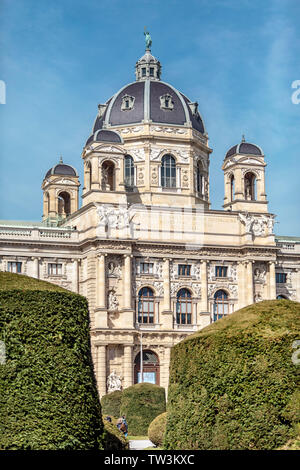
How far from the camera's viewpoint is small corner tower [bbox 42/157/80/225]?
298ft

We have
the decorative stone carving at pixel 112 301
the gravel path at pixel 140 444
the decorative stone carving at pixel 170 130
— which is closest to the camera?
the gravel path at pixel 140 444

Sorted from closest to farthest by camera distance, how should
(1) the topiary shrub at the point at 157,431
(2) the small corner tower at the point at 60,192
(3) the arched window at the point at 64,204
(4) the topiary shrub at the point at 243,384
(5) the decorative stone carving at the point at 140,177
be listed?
(4) the topiary shrub at the point at 243,384
(1) the topiary shrub at the point at 157,431
(5) the decorative stone carving at the point at 140,177
(2) the small corner tower at the point at 60,192
(3) the arched window at the point at 64,204

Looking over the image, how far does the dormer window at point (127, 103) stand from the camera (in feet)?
291

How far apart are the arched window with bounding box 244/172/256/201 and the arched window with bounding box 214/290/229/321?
10665mm

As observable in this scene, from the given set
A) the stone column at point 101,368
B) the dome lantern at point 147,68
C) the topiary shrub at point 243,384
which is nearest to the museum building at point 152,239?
the stone column at point 101,368

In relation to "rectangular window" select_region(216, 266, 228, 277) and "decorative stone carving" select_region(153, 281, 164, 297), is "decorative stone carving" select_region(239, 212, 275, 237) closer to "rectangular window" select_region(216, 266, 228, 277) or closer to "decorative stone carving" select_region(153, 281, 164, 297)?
"rectangular window" select_region(216, 266, 228, 277)

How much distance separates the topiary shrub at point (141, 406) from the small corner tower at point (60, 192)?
37.4 meters

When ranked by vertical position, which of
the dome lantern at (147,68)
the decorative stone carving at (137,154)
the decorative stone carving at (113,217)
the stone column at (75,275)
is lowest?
the stone column at (75,275)

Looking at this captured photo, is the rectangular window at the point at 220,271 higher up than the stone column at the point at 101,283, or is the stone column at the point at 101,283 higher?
the rectangular window at the point at 220,271

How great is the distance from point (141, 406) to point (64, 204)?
138 ft

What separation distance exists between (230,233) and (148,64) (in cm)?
2144

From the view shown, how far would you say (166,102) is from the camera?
89.1 meters

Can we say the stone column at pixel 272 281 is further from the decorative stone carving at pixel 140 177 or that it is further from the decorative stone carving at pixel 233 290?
the decorative stone carving at pixel 140 177

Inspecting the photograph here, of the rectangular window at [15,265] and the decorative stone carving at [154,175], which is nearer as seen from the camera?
the rectangular window at [15,265]
